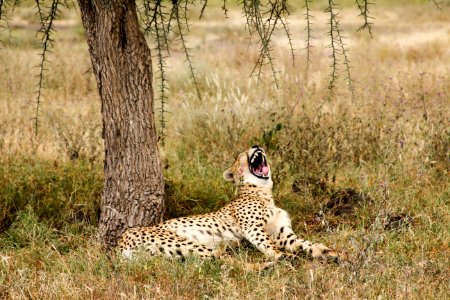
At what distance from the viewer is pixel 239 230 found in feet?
16.0

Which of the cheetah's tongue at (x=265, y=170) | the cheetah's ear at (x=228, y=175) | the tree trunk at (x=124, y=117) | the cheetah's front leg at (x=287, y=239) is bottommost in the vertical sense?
the cheetah's front leg at (x=287, y=239)

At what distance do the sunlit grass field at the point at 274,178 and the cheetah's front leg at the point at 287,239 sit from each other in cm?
14

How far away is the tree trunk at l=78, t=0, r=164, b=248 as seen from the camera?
15.1ft

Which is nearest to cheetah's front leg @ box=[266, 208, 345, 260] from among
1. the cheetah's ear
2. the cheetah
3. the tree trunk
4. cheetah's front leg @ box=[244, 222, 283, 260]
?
the cheetah

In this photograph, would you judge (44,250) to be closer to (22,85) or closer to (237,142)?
(237,142)

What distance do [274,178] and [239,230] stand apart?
104 cm

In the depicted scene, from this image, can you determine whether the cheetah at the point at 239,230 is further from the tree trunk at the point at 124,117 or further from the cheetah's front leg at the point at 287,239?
the tree trunk at the point at 124,117

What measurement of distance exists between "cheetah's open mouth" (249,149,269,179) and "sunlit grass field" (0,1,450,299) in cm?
31

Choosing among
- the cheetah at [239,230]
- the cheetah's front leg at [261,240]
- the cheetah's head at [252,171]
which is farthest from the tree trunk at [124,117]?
the cheetah's head at [252,171]

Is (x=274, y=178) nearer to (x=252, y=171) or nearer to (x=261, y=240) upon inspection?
(x=252, y=171)

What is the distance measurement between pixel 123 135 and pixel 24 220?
0.87m

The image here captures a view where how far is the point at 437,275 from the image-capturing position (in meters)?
3.98

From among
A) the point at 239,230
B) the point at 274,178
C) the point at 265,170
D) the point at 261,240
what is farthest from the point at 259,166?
the point at 261,240

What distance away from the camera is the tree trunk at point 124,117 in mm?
4594
